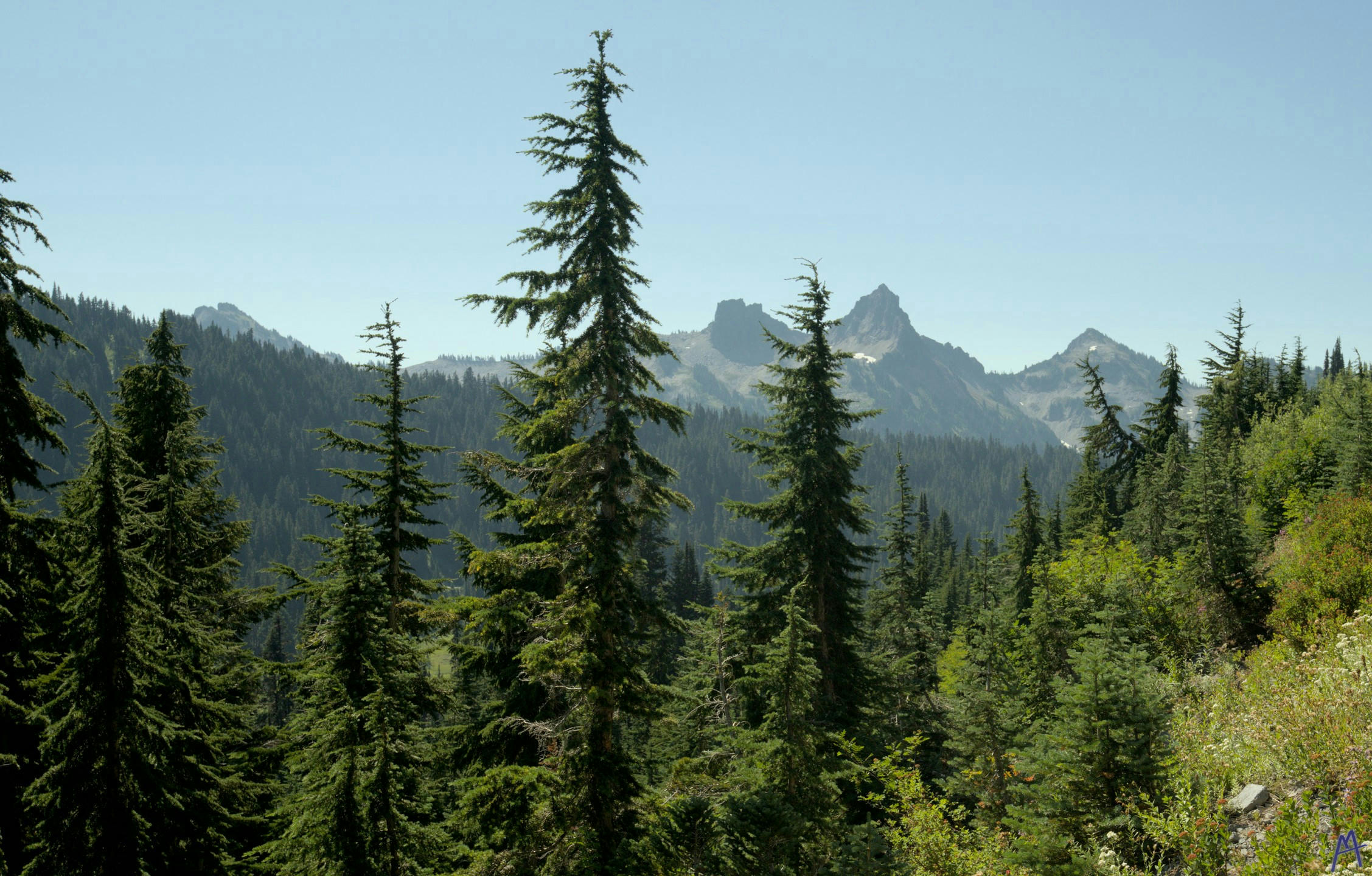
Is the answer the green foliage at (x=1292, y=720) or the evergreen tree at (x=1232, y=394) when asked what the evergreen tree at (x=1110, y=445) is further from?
the green foliage at (x=1292, y=720)

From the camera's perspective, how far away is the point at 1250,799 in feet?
29.5

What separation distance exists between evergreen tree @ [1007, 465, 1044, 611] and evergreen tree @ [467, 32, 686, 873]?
29.5 m

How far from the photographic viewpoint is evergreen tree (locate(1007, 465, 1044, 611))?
3703 centimetres

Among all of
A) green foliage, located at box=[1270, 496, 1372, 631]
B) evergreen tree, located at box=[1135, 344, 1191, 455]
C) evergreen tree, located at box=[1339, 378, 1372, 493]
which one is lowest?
green foliage, located at box=[1270, 496, 1372, 631]

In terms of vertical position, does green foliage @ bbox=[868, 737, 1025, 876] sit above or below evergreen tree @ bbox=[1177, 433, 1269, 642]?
below

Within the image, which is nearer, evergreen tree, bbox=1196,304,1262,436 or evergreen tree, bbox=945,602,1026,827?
evergreen tree, bbox=945,602,1026,827

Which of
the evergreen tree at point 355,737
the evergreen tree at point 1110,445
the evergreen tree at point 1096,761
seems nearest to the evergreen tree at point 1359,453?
the evergreen tree at point 1096,761

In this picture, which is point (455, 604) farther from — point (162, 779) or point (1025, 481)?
point (1025, 481)

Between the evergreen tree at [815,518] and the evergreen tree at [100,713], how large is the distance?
43.2ft

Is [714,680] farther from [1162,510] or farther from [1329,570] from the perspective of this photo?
[1162,510]

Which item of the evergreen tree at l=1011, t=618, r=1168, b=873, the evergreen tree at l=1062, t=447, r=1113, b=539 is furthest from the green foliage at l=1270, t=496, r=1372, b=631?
the evergreen tree at l=1062, t=447, r=1113, b=539

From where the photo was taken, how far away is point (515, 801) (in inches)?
456

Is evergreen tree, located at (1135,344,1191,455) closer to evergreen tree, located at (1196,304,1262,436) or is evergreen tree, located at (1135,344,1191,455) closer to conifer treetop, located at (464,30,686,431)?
evergreen tree, located at (1196,304,1262,436)

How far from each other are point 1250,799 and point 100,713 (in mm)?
16110
